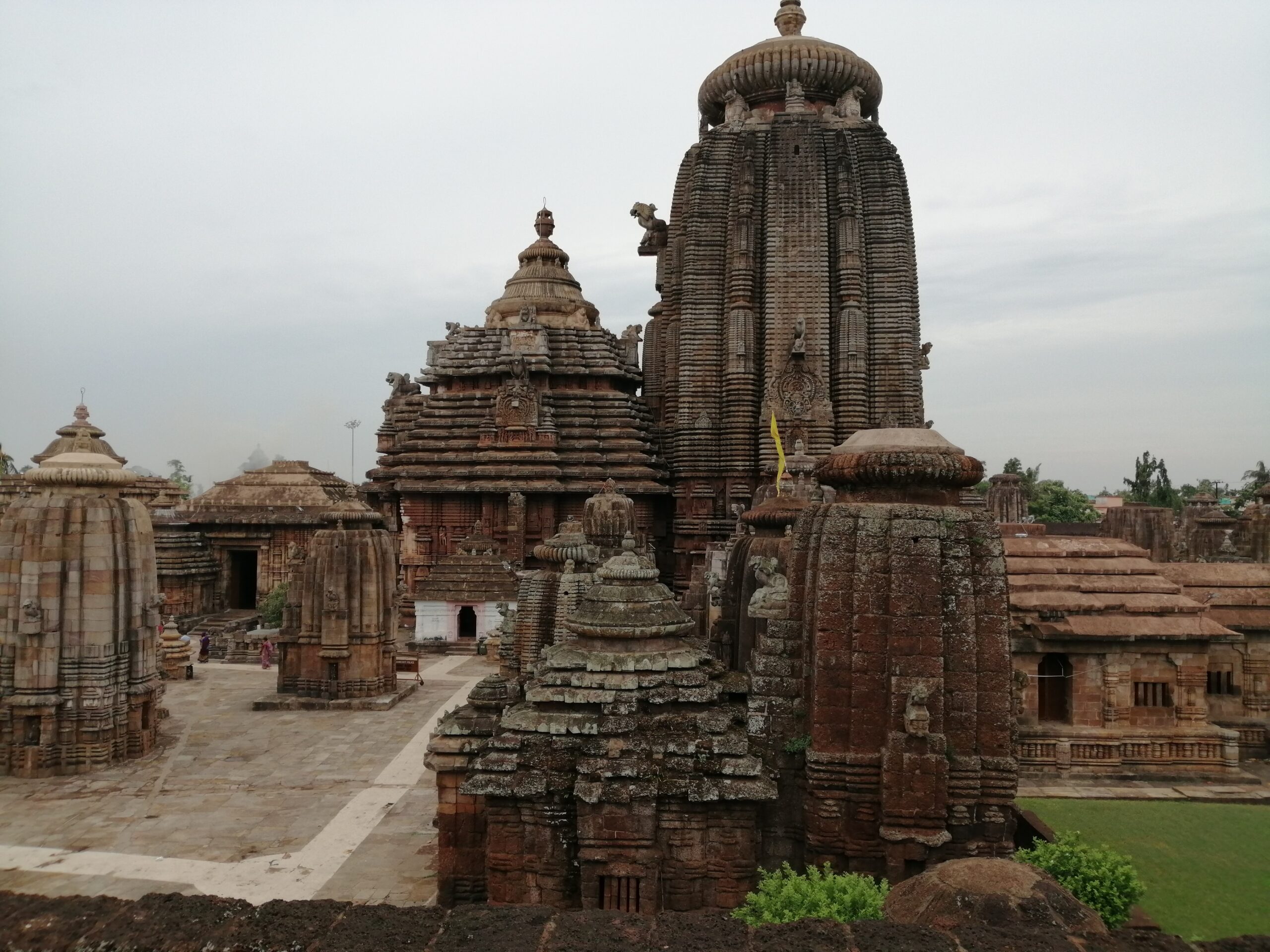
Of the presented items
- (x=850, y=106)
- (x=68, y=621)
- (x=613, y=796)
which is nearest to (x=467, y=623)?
(x=68, y=621)

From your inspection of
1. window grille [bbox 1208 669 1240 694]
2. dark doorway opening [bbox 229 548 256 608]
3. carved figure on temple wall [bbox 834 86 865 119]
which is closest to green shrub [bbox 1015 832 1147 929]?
window grille [bbox 1208 669 1240 694]

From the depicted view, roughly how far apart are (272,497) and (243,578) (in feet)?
12.9

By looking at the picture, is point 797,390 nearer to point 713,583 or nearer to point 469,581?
point 469,581

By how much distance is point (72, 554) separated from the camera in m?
15.7

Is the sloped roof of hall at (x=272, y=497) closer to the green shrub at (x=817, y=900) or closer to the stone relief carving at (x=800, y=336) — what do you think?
the stone relief carving at (x=800, y=336)

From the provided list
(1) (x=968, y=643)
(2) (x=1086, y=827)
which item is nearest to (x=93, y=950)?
(1) (x=968, y=643)

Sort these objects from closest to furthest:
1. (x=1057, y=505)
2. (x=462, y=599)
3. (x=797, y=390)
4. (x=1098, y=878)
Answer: (x=1098, y=878), (x=462, y=599), (x=797, y=390), (x=1057, y=505)

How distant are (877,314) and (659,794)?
1015 inches

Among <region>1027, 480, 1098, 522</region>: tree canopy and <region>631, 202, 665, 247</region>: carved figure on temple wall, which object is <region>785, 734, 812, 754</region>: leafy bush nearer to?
<region>631, 202, 665, 247</region>: carved figure on temple wall

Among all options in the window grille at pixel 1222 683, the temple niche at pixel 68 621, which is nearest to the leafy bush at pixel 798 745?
the window grille at pixel 1222 683

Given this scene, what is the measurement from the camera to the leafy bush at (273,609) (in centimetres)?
3131

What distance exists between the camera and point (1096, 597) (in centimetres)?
1488

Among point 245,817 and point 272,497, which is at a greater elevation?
point 272,497

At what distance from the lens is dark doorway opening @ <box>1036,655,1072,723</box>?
572 inches
